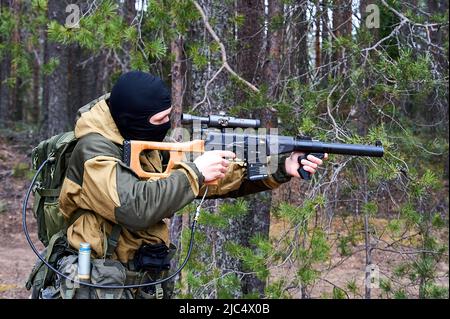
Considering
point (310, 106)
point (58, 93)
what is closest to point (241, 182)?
point (310, 106)

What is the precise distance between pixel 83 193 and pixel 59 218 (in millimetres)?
329

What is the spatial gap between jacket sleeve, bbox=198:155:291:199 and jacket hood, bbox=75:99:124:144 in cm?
75

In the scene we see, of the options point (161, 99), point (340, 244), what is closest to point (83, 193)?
point (161, 99)

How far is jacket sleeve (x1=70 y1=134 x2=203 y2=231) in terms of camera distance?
318cm

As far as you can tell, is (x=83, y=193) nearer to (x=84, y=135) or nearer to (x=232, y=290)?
(x=84, y=135)

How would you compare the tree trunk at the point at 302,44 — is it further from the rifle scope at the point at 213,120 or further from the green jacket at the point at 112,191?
the green jacket at the point at 112,191

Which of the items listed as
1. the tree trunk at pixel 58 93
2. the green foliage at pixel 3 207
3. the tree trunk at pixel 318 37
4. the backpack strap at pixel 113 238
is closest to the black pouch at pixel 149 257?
the backpack strap at pixel 113 238

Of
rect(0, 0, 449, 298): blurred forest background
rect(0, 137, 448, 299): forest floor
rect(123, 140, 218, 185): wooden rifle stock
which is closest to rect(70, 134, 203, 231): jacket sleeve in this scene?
rect(123, 140, 218, 185): wooden rifle stock

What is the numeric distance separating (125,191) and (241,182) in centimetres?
103

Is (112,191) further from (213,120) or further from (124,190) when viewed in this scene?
(213,120)

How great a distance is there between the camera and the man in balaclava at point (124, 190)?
3.21m

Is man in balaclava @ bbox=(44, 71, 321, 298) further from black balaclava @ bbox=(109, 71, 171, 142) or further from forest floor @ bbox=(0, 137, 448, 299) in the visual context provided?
forest floor @ bbox=(0, 137, 448, 299)
